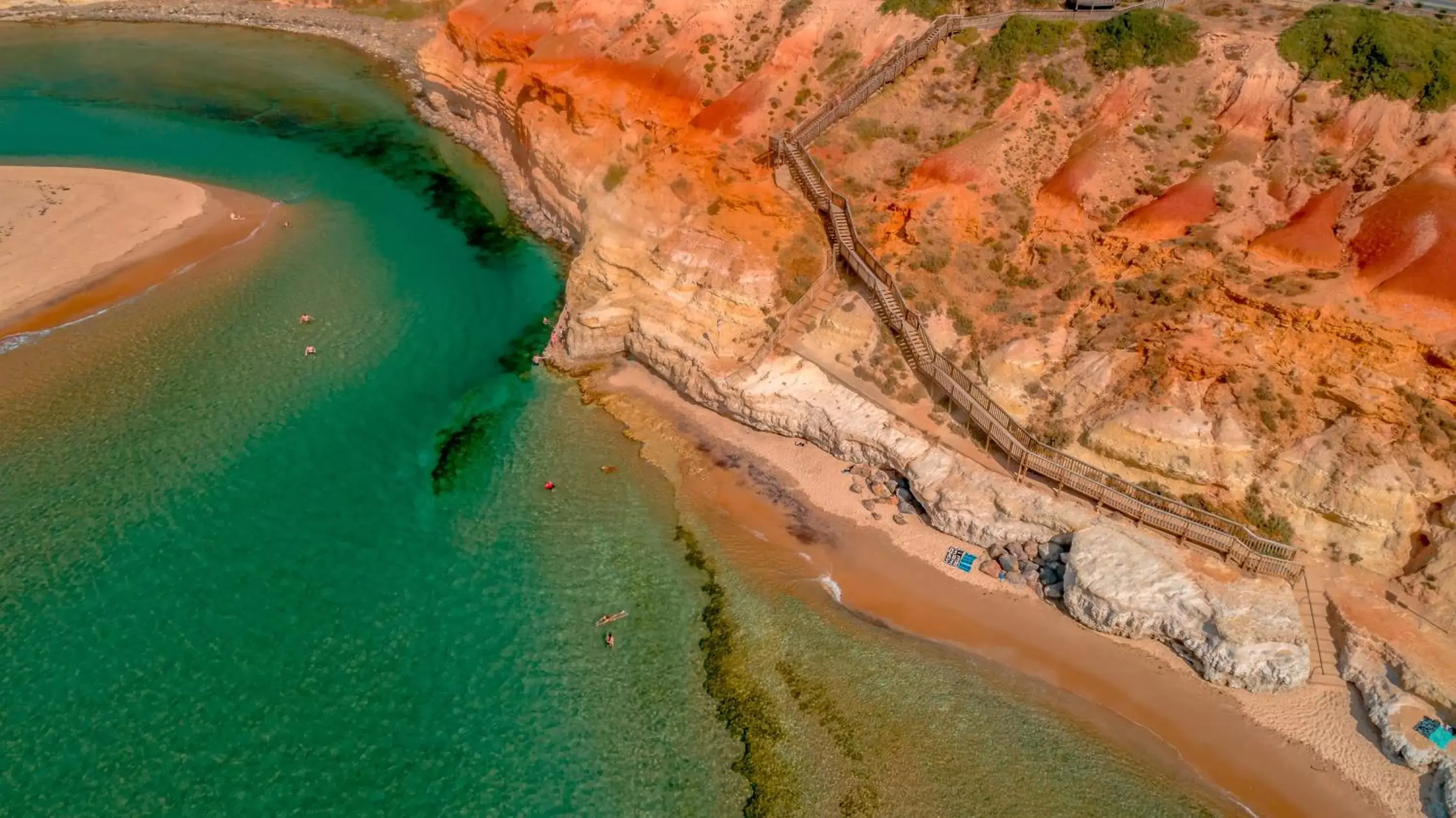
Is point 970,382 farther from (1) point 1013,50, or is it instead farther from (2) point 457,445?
(2) point 457,445

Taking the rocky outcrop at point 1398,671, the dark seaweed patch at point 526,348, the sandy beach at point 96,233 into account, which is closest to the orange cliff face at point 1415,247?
the rocky outcrop at point 1398,671

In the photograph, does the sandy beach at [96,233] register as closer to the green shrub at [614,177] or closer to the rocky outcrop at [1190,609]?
the green shrub at [614,177]

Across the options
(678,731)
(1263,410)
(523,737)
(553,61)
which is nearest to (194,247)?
(553,61)

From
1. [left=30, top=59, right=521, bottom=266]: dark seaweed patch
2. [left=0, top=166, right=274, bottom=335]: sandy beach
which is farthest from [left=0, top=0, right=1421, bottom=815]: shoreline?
[left=0, top=166, right=274, bottom=335]: sandy beach

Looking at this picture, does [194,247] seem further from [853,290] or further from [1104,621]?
[1104,621]

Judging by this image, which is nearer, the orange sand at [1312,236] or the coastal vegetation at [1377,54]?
the orange sand at [1312,236]

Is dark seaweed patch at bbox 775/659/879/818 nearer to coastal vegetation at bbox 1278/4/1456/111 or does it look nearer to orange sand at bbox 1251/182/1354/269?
orange sand at bbox 1251/182/1354/269

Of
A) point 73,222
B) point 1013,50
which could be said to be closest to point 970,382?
point 1013,50
